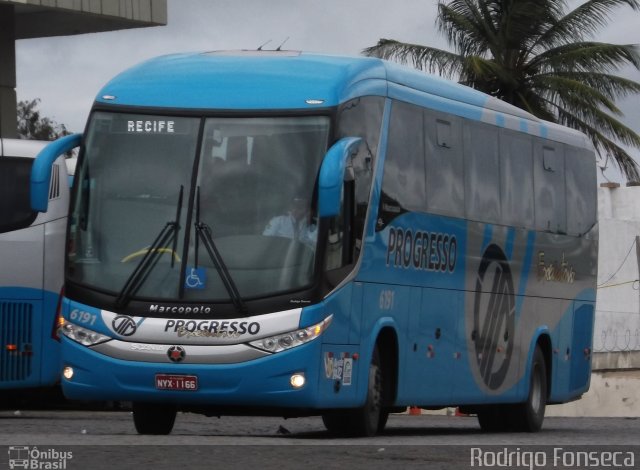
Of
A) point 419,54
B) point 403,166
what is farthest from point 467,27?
point 403,166

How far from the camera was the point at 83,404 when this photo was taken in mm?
26141

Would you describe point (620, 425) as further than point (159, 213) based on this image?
Yes

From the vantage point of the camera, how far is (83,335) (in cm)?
1442

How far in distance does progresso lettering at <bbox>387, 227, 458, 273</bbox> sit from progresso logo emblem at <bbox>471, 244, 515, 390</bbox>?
930 millimetres

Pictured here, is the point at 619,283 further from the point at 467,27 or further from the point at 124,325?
the point at 124,325

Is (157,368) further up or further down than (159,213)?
further down

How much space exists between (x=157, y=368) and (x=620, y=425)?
36.1 ft

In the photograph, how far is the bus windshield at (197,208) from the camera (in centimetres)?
1417

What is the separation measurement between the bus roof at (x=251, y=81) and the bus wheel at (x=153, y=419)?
2779 mm

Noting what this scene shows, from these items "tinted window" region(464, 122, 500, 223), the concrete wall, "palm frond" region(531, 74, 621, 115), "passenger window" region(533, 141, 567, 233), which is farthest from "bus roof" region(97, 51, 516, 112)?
"palm frond" region(531, 74, 621, 115)

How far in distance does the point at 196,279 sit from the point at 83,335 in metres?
1.10

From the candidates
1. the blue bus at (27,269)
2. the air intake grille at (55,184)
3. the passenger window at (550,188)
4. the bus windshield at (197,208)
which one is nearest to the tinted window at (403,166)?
the bus windshield at (197,208)

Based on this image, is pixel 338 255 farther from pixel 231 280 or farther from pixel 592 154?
pixel 592 154
